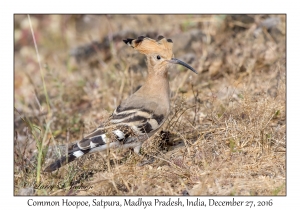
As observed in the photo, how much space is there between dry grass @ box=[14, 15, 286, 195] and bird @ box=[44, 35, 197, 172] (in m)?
0.09

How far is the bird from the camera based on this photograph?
324 centimetres

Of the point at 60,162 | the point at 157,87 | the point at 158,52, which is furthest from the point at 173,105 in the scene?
the point at 60,162

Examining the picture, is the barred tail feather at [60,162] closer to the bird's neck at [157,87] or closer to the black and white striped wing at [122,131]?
the black and white striped wing at [122,131]

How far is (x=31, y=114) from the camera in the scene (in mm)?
4984

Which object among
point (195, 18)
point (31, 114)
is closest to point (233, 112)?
point (31, 114)

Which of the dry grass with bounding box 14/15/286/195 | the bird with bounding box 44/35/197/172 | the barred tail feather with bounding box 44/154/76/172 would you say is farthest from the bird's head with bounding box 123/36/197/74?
the barred tail feather with bounding box 44/154/76/172

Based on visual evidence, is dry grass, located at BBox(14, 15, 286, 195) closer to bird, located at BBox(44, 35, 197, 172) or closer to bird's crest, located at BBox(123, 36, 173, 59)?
bird, located at BBox(44, 35, 197, 172)

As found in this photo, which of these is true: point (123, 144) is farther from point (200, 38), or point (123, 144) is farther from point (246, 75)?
point (200, 38)

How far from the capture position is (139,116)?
3457 millimetres

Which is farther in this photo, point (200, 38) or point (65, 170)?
point (200, 38)

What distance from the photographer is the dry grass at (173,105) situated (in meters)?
3.02

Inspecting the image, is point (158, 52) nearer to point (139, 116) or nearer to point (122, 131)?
point (139, 116)

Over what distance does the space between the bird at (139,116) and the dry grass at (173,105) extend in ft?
0.28
